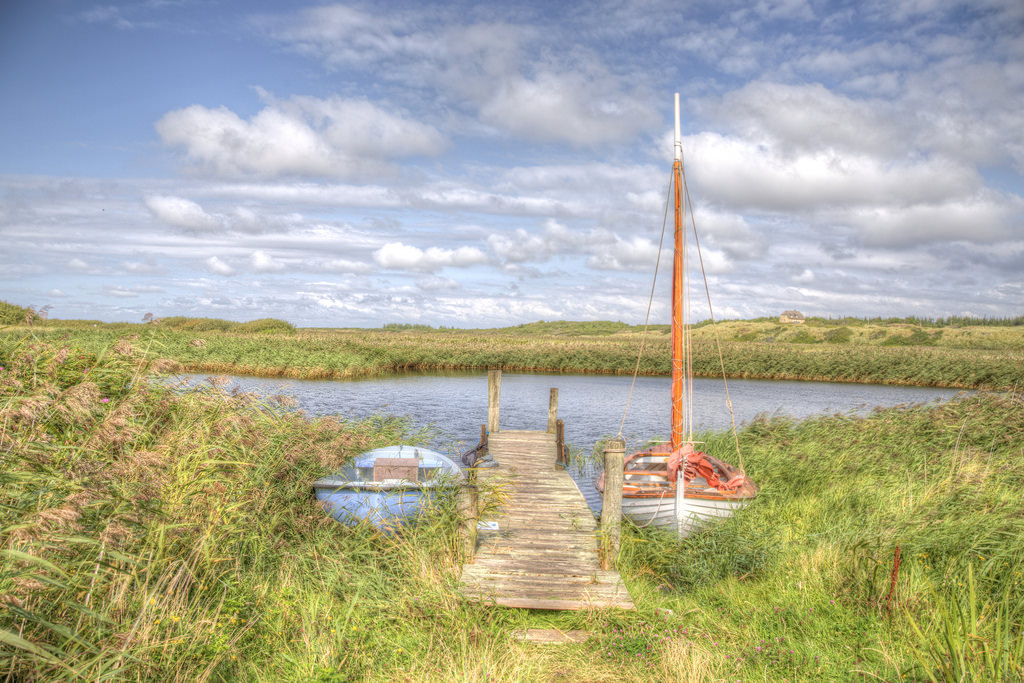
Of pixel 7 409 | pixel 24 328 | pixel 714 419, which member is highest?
pixel 24 328

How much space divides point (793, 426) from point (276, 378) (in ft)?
103

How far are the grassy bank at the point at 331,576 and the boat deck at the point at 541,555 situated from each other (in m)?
0.29

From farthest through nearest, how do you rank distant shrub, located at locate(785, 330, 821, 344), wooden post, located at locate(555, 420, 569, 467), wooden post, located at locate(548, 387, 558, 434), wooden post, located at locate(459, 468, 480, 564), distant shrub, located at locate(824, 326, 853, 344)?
distant shrub, located at locate(824, 326, 853, 344), distant shrub, located at locate(785, 330, 821, 344), wooden post, located at locate(548, 387, 558, 434), wooden post, located at locate(555, 420, 569, 467), wooden post, located at locate(459, 468, 480, 564)

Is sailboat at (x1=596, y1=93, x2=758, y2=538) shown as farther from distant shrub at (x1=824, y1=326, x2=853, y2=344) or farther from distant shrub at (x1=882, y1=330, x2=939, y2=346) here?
distant shrub at (x1=824, y1=326, x2=853, y2=344)

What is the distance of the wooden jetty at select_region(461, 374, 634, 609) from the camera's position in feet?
24.2

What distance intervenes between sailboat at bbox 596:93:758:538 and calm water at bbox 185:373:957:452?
539 cm

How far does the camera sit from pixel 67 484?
17.8ft

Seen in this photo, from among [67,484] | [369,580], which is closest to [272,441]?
[369,580]

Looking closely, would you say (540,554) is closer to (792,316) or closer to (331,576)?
(331,576)

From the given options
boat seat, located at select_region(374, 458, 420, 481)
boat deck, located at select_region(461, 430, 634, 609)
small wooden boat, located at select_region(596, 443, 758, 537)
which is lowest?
boat deck, located at select_region(461, 430, 634, 609)

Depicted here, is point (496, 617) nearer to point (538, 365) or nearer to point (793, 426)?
point (793, 426)

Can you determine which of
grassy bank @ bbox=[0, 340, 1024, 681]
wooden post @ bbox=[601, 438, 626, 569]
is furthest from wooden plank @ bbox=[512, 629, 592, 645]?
wooden post @ bbox=[601, 438, 626, 569]

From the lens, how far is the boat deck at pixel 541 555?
24.2 ft

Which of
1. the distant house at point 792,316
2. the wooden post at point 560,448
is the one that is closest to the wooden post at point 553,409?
the wooden post at point 560,448
